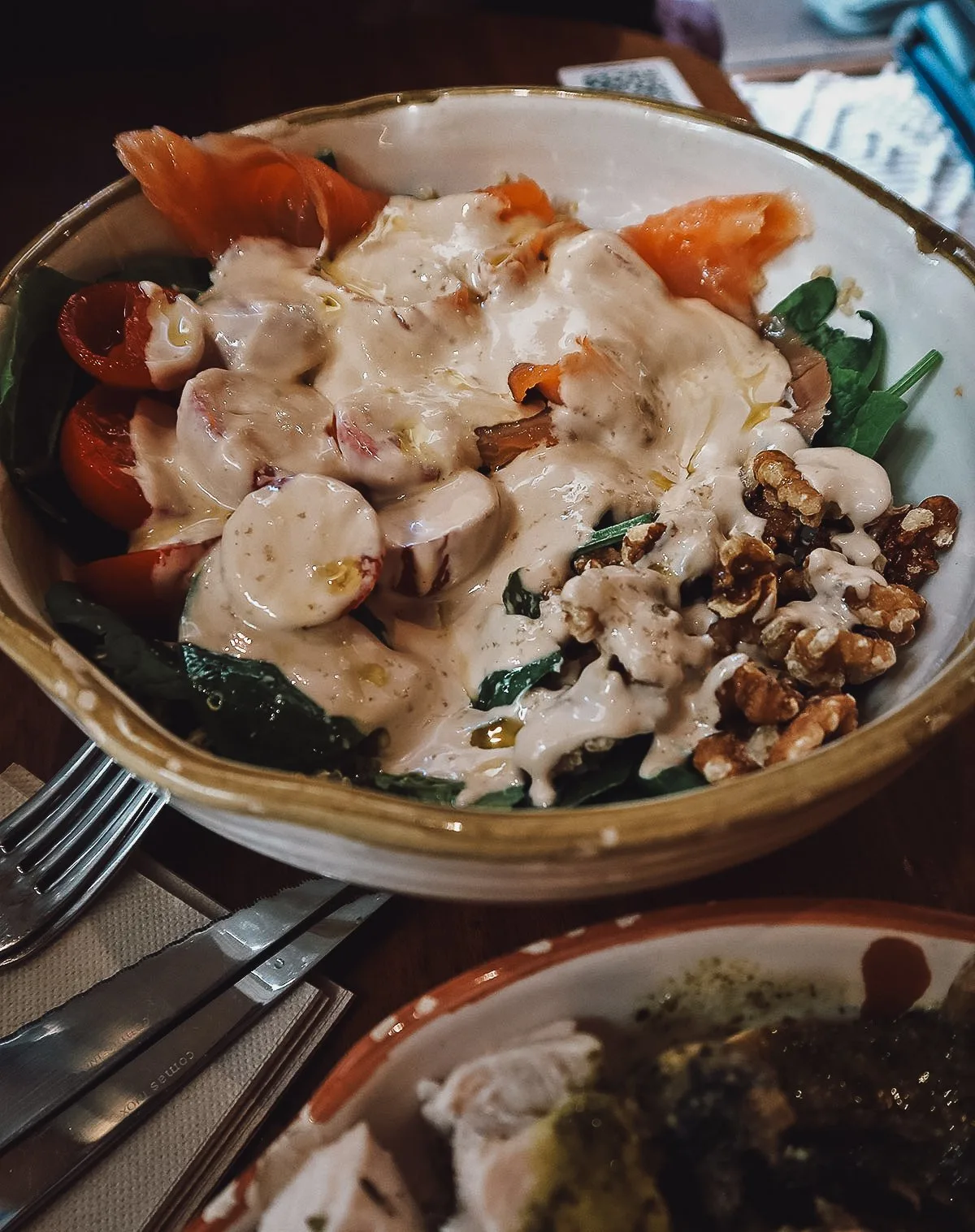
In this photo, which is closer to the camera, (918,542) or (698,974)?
(698,974)

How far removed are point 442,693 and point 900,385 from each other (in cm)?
82

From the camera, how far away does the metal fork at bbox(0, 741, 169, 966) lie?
3.17ft

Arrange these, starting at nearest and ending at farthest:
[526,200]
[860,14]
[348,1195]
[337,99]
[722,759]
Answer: [348,1195]
[722,759]
[526,200]
[337,99]
[860,14]

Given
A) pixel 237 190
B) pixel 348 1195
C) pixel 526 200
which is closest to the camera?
pixel 348 1195

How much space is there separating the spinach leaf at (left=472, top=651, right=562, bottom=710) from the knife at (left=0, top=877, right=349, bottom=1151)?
0.28 meters

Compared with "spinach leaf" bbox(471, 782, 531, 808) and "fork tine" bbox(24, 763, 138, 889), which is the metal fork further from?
"spinach leaf" bbox(471, 782, 531, 808)

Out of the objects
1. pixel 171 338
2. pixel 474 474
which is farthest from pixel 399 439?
pixel 171 338

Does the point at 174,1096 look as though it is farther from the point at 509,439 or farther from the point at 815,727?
the point at 509,439

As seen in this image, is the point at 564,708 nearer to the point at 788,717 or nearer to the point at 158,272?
the point at 788,717

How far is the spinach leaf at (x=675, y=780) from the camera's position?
0.93 meters

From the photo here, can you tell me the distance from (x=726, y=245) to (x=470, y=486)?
69 cm

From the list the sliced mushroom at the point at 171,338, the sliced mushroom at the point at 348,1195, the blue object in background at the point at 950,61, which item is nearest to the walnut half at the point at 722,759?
the sliced mushroom at the point at 348,1195

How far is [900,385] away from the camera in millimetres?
1296

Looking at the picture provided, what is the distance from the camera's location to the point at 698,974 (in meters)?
0.82
